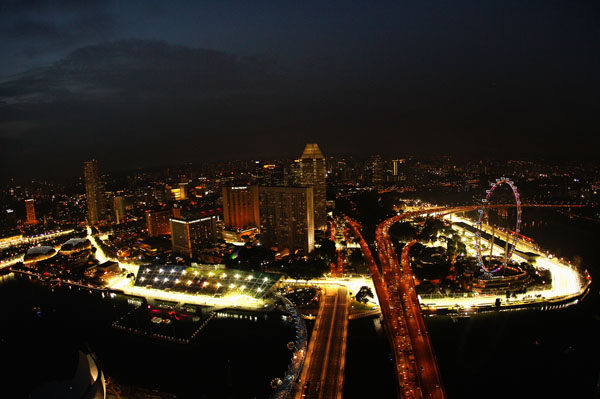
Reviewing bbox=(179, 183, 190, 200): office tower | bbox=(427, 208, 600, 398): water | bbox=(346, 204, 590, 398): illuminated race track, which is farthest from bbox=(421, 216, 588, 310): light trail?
bbox=(179, 183, 190, 200): office tower

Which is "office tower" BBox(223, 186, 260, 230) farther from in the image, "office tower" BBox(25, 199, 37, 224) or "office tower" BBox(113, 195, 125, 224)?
"office tower" BBox(25, 199, 37, 224)

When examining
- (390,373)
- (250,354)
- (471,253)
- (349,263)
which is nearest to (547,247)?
(471,253)

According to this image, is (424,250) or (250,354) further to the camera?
(424,250)

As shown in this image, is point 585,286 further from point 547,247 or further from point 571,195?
point 571,195

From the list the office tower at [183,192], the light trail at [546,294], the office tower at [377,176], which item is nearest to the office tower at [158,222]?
the office tower at [183,192]

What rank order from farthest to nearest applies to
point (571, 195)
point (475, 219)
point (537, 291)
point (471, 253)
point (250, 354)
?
point (571, 195) < point (475, 219) < point (471, 253) < point (537, 291) < point (250, 354)

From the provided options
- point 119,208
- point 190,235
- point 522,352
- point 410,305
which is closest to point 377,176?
point 119,208
